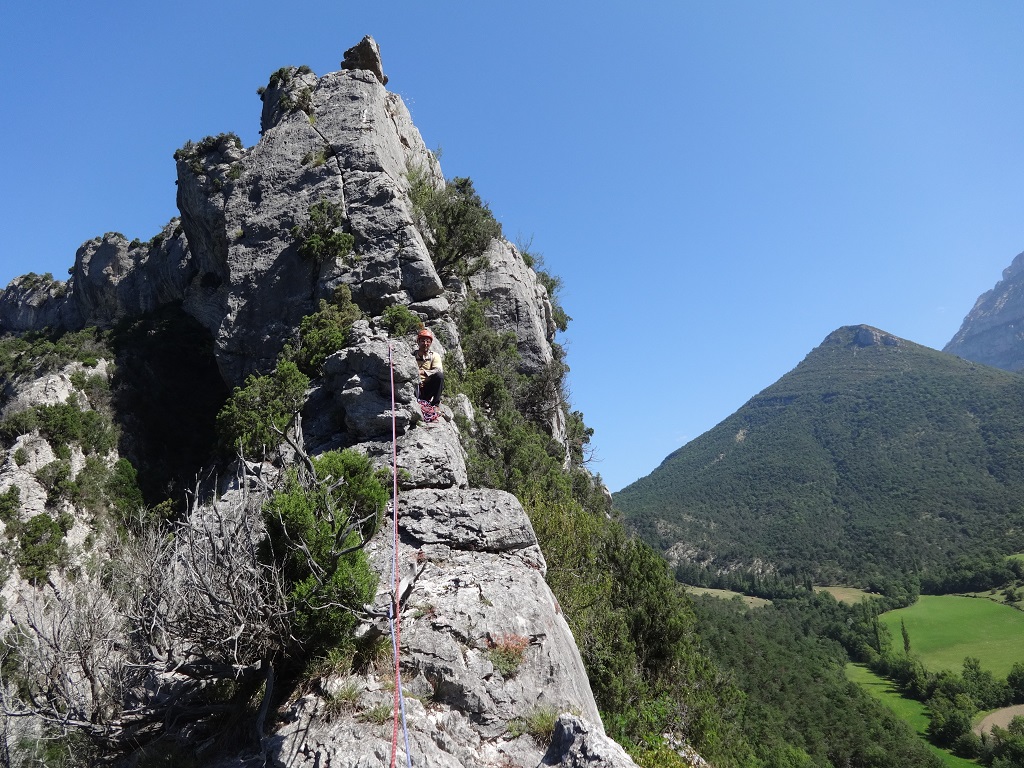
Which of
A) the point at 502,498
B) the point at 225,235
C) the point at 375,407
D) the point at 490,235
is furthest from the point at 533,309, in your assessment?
the point at 502,498

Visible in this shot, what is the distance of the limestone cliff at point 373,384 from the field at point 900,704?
70.5 meters

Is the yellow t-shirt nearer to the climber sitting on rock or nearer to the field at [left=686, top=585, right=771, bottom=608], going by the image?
the climber sitting on rock

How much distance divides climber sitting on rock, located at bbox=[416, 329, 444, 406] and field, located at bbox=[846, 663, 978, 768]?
76.5 meters

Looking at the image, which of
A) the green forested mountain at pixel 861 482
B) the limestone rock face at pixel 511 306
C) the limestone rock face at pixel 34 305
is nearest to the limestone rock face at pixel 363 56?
the limestone rock face at pixel 511 306

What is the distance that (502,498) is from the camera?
11430mm

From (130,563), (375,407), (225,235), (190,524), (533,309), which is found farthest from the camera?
(533,309)

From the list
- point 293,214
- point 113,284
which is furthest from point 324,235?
point 113,284

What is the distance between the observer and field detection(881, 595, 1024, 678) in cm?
8031

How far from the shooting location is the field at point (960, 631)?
263 ft

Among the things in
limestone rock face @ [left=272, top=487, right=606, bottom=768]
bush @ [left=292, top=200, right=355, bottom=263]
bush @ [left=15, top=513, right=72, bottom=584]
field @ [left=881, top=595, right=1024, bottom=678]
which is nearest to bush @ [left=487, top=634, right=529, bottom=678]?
limestone rock face @ [left=272, top=487, right=606, bottom=768]

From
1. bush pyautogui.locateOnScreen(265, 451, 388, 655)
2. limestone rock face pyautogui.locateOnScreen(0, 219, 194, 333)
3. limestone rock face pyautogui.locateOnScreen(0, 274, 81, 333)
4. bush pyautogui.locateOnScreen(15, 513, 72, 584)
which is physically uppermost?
limestone rock face pyautogui.locateOnScreen(0, 274, 81, 333)

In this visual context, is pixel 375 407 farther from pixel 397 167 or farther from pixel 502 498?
pixel 397 167

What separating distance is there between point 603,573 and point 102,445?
22.4 meters

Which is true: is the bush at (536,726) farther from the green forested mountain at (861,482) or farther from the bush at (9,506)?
the green forested mountain at (861,482)
